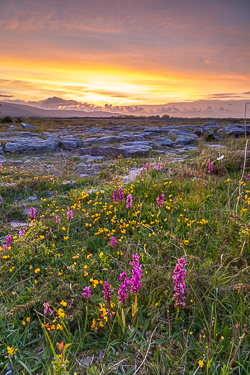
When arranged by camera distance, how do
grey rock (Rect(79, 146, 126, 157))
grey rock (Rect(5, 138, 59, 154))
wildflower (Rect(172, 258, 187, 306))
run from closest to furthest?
wildflower (Rect(172, 258, 187, 306))
grey rock (Rect(79, 146, 126, 157))
grey rock (Rect(5, 138, 59, 154))

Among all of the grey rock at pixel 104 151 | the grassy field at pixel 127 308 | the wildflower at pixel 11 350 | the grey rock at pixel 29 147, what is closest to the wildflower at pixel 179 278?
the grassy field at pixel 127 308

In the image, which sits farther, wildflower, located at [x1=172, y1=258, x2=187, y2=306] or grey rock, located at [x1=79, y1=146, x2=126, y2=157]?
grey rock, located at [x1=79, y1=146, x2=126, y2=157]

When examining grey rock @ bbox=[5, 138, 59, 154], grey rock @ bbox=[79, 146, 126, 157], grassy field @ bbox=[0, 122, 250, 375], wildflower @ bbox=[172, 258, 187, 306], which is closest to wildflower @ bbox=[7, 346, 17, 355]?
grassy field @ bbox=[0, 122, 250, 375]

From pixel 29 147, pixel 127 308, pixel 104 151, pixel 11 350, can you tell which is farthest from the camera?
pixel 29 147

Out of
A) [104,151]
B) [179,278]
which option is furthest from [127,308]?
[104,151]

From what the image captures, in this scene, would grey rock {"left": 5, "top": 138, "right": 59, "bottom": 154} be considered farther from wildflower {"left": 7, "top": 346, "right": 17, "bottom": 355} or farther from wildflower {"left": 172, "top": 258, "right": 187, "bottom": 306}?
wildflower {"left": 172, "top": 258, "right": 187, "bottom": 306}

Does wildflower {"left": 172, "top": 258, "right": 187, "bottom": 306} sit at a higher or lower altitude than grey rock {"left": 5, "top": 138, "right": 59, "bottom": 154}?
lower

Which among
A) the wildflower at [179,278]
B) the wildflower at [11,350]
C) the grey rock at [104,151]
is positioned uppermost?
the grey rock at [104,151]

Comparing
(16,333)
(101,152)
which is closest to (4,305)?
(16,333)

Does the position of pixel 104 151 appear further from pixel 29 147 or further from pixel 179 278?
pixel 179 278

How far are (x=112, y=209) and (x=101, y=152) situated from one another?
32.9 feet

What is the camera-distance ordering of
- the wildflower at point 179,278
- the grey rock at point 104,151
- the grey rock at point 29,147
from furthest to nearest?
1. the grey rock at point 29,147
2. the grey rock at point 104,151
3. the wildflower at point 179,278

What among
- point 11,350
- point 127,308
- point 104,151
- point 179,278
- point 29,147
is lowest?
point 11,350

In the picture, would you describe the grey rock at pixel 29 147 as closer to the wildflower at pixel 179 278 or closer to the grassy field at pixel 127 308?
the grassy field at pixel 127 308
